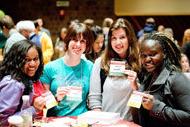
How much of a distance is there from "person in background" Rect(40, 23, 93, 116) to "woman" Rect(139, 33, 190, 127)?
713 millimetres

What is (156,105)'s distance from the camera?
9.39ft

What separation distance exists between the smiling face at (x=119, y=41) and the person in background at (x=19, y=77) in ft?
2.24

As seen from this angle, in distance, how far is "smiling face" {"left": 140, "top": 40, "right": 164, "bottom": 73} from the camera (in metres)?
2.93

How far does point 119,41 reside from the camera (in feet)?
11.4

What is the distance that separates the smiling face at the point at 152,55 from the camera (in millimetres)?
2926

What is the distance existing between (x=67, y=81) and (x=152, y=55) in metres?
0.95

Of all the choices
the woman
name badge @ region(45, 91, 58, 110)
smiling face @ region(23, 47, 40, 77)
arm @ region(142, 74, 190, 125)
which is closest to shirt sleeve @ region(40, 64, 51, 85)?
smiling face @ region(23, 47, 40, 77)

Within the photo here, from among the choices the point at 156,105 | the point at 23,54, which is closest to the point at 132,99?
the point at 156,105

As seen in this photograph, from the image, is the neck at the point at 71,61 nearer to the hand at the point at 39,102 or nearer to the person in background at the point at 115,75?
the person in background at the point at 115,75

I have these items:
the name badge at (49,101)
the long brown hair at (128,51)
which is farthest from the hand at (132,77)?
the name badge at (49,101)

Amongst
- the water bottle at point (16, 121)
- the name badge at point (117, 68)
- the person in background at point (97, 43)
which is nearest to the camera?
the water bottle at point (16, 121)

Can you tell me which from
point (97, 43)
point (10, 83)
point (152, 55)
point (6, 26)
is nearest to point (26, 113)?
point (10, 83)

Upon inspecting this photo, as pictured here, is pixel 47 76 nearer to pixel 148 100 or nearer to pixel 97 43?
pixel 148 100

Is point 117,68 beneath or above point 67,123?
above
